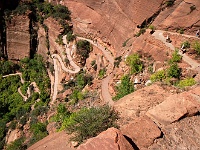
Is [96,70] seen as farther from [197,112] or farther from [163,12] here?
[197,112]

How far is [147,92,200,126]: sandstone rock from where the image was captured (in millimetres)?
10773

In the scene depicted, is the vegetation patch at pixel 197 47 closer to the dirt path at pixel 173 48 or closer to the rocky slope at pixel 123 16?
the dirt path at pixel 173 48

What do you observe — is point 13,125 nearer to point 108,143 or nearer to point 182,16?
point 182,16

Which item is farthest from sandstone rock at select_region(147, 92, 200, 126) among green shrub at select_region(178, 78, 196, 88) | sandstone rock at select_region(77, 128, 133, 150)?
green shrub at select_region(178, 78, 196, 88)

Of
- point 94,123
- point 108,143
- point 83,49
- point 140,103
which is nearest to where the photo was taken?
point 108,143

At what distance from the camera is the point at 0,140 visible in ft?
91.6

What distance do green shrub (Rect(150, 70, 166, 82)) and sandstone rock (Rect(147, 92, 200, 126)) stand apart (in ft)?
23.5

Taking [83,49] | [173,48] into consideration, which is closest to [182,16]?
[173,48]

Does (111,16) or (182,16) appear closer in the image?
(182,16)

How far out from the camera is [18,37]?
119ft

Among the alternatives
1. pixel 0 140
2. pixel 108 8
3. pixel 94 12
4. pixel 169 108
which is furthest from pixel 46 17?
pixel 169 108

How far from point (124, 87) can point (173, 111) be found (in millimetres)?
10207

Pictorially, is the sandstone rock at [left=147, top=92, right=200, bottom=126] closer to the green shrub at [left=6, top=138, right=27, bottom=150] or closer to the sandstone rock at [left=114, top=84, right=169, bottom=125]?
the sandstone rock at [left=114, top=84, right=169, bottom=125]

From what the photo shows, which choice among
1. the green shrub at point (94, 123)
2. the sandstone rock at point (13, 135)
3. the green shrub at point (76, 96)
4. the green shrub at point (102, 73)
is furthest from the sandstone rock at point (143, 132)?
the sandstone rock at point (13, 135)
